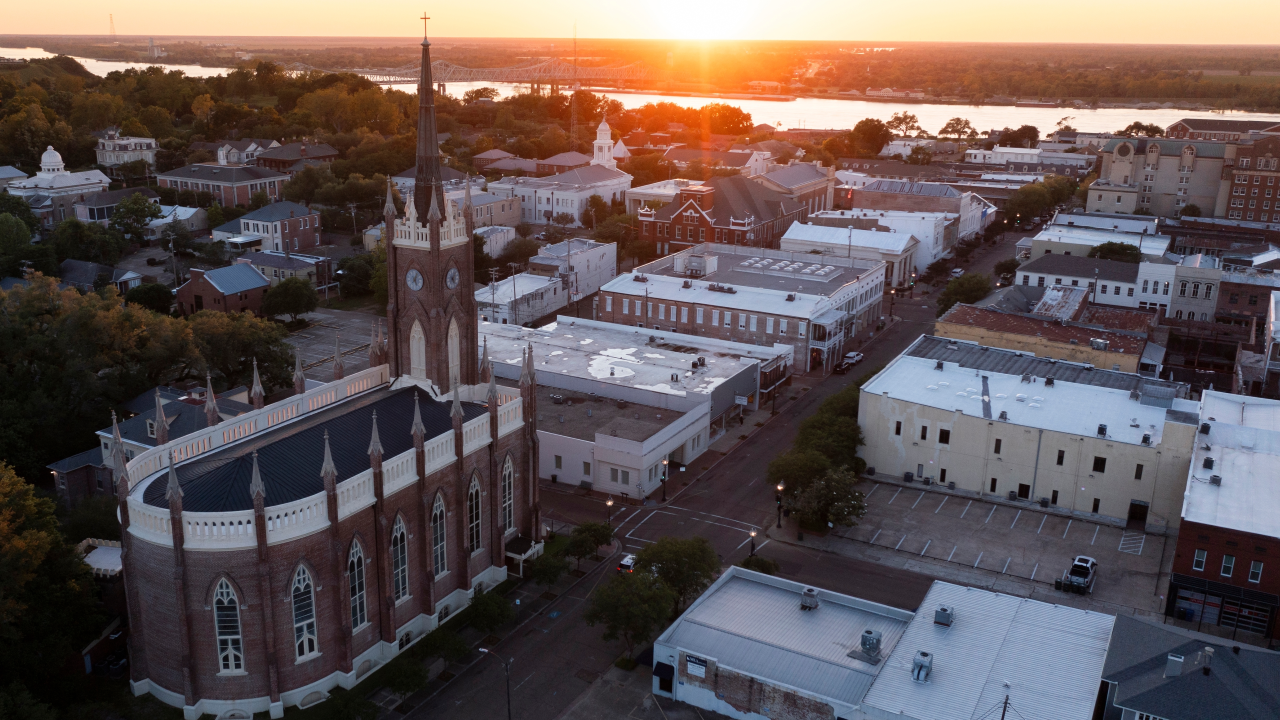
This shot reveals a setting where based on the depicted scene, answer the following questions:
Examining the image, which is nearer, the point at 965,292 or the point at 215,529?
the point at 215,529

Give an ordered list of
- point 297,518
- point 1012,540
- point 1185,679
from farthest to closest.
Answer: point 1012,540
point 297,518
point 1185,679

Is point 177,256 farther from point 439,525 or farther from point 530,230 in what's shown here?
point 439,525

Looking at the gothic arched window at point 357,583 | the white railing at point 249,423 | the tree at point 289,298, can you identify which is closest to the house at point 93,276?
the tree at point 289,298

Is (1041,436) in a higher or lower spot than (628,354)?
higher

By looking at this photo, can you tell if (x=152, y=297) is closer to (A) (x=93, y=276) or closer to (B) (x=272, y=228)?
(A) (x=93, y=276)

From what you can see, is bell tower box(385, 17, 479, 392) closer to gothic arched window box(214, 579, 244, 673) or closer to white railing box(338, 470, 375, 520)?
white railing box(338, 470, 375, 520)

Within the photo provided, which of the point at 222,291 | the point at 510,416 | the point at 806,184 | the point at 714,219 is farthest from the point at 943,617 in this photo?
the point at 806,184

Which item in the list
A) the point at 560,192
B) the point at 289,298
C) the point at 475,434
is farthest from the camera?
the point at 560,192

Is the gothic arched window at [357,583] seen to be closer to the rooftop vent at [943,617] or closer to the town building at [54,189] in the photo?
the rooftop vent at [943,617]
